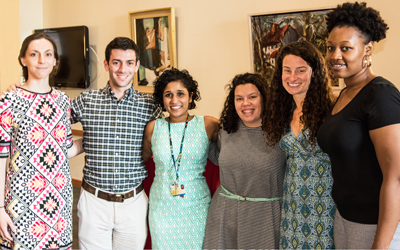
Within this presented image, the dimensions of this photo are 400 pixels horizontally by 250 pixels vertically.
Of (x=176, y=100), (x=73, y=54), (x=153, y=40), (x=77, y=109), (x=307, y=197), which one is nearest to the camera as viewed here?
(x=307, y=197)

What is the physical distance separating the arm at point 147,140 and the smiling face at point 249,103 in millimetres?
615

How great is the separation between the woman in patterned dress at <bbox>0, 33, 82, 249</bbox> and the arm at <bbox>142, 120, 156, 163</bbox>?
0.55m

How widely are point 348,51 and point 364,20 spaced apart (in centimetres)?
15

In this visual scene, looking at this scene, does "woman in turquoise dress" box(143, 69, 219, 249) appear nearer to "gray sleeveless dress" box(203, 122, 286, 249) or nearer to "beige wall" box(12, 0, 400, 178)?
"gray sleeveless dress" box(203, 122, 286, 249)

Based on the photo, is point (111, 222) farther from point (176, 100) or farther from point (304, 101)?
point (304, 101)

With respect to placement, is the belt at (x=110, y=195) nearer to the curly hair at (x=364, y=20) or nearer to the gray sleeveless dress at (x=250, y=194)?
the gray sleeveless dress at (x=250, y=194)

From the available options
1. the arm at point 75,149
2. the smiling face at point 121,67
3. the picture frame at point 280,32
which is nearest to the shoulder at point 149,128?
the smiling face at point 121,67

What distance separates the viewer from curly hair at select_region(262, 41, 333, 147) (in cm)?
199

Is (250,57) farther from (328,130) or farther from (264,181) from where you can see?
(328,130)

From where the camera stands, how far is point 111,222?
2430 millimetres

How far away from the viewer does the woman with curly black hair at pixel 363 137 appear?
1480 mm

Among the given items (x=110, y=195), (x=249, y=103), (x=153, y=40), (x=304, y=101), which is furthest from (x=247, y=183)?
(x=153, y=40)

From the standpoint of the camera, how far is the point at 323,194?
195 centimetres

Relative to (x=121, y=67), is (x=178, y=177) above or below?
below
